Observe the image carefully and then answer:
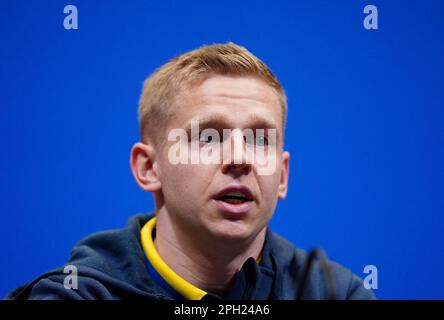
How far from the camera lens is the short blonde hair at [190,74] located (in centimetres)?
135

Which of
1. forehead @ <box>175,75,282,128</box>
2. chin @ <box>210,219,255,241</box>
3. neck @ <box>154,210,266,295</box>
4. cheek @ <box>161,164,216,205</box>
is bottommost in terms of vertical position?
neck @ <box>154,210,266,295</box>

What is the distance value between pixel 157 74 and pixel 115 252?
46cm

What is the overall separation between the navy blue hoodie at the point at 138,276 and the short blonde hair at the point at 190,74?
0.91ft

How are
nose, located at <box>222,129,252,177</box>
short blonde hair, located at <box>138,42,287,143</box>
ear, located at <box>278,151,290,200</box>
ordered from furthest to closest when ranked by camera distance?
ear, located at <box>278,151,290,200</box> → short blonde hair, located at <box>138,42,287,143</box> → nose, located at <box>222,129,252,177</box>

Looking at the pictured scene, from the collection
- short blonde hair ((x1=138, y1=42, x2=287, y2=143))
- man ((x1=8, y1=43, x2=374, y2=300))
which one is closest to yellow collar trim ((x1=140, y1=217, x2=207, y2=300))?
man ((x1=8, y1=43, x2=374, y2=300))

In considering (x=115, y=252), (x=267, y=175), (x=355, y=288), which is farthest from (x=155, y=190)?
(x=355, y=288)

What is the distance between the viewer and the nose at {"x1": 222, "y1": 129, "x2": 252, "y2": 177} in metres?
1.22

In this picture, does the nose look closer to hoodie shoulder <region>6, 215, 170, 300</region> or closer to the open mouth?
the open mouth

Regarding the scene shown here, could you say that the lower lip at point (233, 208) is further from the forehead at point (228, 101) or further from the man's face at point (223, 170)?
Answer: the forehead at point (228, 101)

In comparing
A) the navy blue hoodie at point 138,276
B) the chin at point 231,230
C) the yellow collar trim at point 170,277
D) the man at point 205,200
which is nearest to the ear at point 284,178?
the man at point 205,200

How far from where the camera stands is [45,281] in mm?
1258

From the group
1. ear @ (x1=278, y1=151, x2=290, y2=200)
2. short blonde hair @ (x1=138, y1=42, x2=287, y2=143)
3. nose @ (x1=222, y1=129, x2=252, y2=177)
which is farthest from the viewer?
ear @ (x1=278, y1=151, x2=290, y2=200)

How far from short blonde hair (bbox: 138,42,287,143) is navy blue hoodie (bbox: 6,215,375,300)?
28 centimetres
